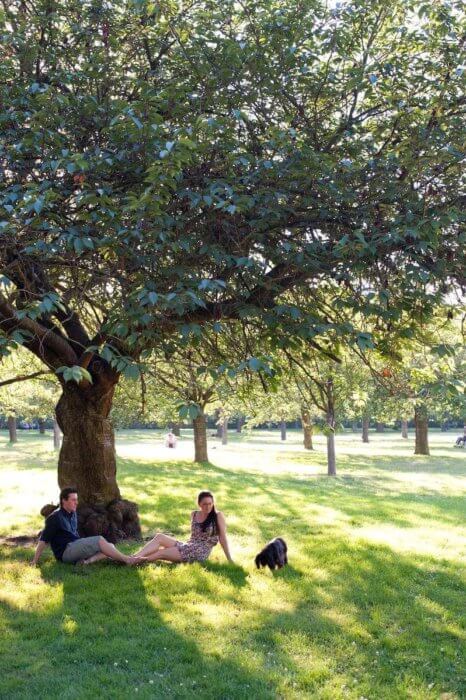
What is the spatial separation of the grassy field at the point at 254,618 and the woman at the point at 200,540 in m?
0.19

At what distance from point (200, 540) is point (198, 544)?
6 cm

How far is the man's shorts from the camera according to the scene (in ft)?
27.0

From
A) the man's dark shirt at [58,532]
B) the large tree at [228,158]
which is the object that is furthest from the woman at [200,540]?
the large tree at [228,158]

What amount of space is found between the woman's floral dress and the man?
609 mm

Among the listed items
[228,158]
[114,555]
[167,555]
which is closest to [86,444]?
[114,555]

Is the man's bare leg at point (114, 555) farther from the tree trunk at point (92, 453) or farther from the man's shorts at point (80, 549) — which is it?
the tree trunk at point (92, 453)

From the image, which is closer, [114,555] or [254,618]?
[254,618]

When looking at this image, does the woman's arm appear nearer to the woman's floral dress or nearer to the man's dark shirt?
the woman's floral dress

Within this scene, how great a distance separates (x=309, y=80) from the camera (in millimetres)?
7629

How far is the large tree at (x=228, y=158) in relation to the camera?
19.4 feet

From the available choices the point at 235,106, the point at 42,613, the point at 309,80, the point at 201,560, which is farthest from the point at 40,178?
the point at 201,560

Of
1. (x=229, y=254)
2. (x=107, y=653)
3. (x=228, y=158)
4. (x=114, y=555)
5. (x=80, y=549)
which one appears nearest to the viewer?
(x=107, y=653)

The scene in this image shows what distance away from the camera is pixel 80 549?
8.28m

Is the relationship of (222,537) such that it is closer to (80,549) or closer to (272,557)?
(272,557)
